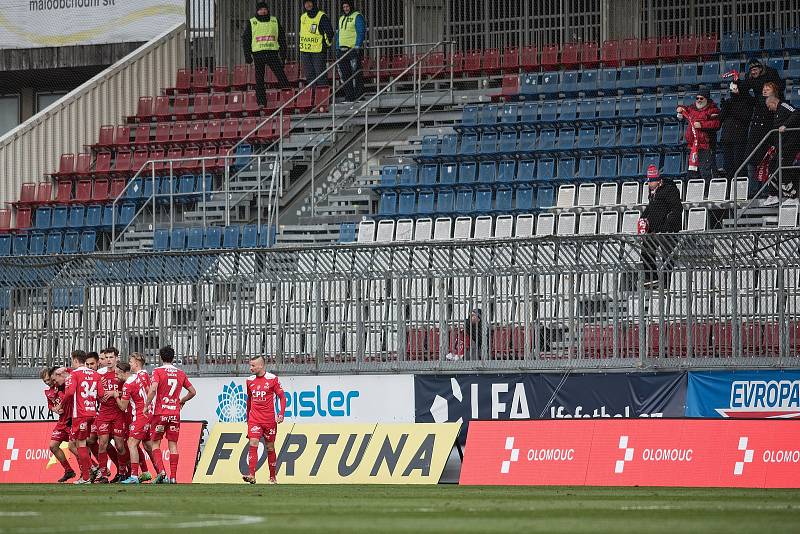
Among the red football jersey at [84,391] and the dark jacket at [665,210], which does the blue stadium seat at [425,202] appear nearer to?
the dark jacket at [665,210]

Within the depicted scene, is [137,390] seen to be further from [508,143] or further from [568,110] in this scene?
[568,110]

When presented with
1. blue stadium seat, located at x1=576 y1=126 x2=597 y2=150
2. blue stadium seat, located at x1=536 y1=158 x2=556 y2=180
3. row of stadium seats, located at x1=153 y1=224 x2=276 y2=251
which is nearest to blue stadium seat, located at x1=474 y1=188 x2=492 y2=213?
blue stadium seat, located at x1=536 y1=158 x2=556 y2=180

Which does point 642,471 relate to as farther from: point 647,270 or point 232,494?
point 232,494

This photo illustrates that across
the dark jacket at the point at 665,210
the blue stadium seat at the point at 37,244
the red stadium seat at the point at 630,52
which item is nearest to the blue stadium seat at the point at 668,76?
the red stadium seat at the point at 630,52

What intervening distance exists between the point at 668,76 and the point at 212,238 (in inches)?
369

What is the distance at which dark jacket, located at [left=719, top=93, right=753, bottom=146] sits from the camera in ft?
84.9

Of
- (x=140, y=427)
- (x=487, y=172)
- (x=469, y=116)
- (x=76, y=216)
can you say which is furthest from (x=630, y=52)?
(x=140, y=427)

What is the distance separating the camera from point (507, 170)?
28906mm

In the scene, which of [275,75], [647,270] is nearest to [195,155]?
→ [275,75]

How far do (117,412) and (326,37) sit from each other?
14.7m

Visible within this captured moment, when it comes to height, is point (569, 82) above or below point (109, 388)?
above

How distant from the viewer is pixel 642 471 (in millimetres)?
18219

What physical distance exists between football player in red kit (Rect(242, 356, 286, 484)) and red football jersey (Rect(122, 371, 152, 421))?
5.42 feet

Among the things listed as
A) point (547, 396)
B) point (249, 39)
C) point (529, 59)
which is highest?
point (249, 39)
